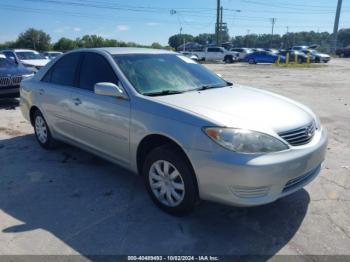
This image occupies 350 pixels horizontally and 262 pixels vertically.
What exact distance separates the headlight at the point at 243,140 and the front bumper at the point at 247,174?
0.19 feet

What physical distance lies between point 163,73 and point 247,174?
181cm

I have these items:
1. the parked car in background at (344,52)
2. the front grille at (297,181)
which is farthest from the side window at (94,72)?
the parked car in background at (344,52)

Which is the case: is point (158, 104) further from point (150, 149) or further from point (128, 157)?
point (128, 157)

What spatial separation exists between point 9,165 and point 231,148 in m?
3.59

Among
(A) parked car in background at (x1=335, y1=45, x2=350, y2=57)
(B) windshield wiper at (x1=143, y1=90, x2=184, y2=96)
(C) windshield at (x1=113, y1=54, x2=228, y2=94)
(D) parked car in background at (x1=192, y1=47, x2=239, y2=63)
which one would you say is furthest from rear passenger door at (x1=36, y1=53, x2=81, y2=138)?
(A) parked car in background at (x1=335, y1=45, x2=350, y2=57)

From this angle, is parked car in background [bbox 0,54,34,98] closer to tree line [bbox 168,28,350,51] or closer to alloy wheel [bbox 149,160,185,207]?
alloy wheel [bbox 149,160,185,207]

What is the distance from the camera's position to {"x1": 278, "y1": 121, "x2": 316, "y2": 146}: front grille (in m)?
3.09

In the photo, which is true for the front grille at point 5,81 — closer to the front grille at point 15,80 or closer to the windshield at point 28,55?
the front grille at point 15,80

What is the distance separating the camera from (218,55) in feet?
130

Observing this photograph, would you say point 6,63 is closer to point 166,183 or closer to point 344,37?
point 166,183

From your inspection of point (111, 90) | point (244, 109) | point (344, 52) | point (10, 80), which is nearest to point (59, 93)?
point (111, 90)

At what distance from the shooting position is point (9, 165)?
16.2ft

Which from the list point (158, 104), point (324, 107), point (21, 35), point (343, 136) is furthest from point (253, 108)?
point (21, 35)

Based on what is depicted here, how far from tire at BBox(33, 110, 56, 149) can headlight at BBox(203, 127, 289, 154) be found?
10.9ft
